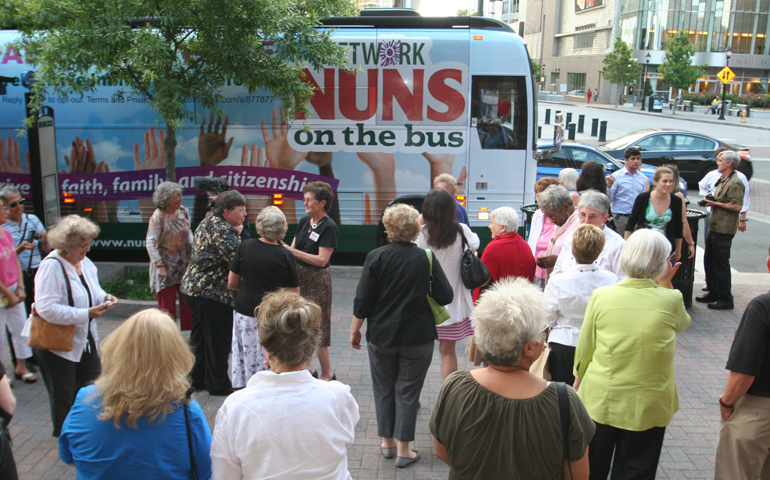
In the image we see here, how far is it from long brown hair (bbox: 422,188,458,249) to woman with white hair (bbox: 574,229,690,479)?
1522 mm

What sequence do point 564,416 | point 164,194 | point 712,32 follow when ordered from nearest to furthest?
point 564,416 → point 164,194 → point 712,32

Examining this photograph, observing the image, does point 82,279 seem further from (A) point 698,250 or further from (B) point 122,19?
(A) point 698,250

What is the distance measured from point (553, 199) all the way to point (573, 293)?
5.83 ft

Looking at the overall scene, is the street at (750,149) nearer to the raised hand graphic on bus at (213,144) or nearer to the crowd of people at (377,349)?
the crowd of people at (377,349)

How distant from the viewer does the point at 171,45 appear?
269 inches

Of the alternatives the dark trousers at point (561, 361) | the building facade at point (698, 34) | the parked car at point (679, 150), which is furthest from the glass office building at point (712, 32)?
the dark trousers at point (561, 361)

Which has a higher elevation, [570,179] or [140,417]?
[570,179]

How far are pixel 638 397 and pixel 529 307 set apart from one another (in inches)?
47.5

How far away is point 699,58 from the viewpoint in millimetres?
62406

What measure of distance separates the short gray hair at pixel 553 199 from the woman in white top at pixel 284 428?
141 inches

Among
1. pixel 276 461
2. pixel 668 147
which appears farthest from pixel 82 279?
pixel 668 147

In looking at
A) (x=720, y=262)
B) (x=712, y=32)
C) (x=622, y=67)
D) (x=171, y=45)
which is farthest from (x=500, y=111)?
(x=712, y=32)

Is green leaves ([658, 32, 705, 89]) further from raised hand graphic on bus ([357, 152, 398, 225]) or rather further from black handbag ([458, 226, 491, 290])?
black handbag ([458, 226, 491, 290])

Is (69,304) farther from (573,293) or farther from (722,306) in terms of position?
(722,306)
